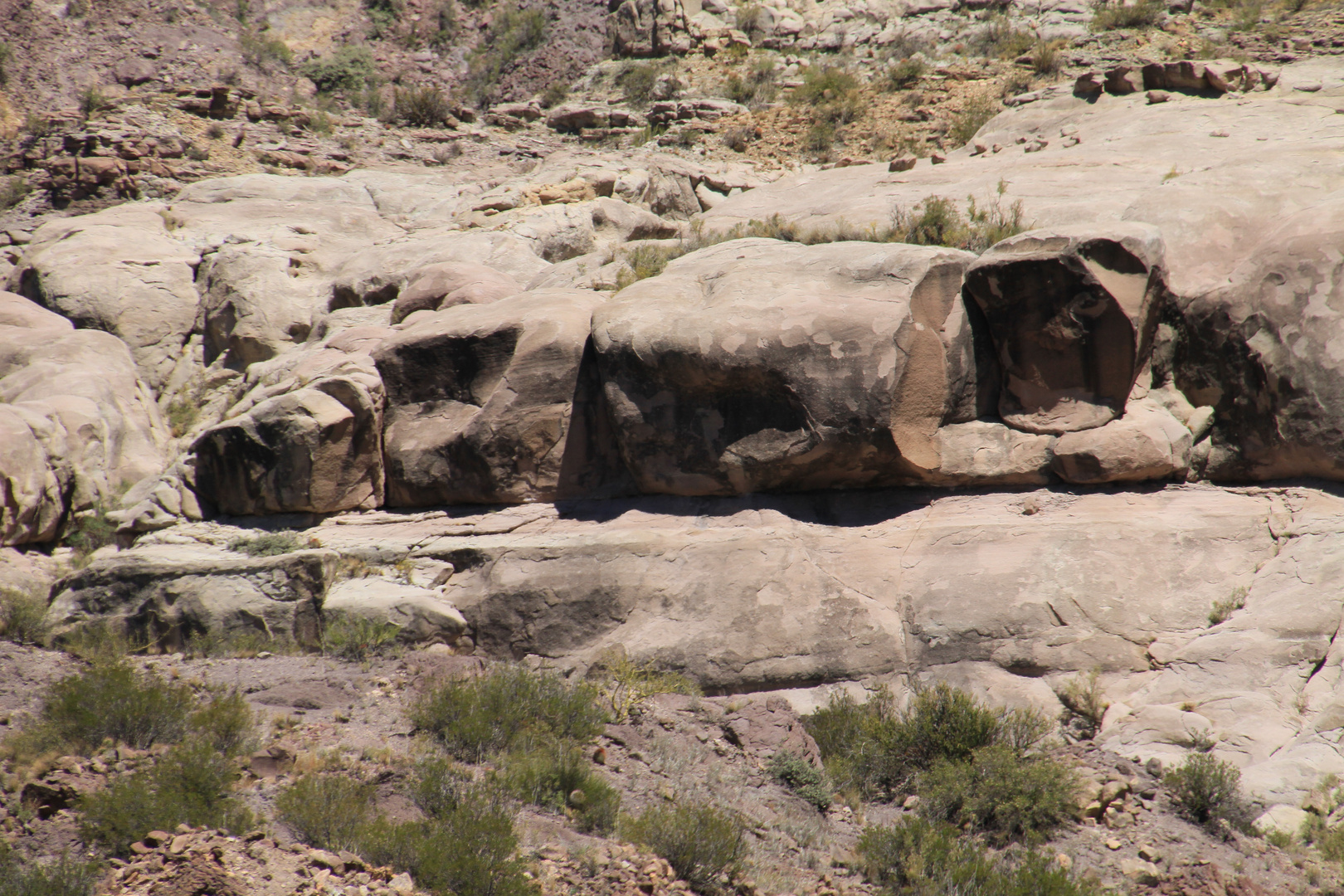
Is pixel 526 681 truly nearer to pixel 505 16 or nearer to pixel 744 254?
pixel 744 254

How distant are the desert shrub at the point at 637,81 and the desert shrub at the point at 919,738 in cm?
1601

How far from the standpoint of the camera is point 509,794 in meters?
4.80

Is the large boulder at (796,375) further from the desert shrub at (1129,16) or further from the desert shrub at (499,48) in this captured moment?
the desert shrub at (499,48)

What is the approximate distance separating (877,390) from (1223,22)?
568 inches

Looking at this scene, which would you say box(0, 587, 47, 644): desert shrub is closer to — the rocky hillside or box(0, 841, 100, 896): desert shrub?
the rocky hillside

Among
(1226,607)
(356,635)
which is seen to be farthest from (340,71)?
(1226,607)

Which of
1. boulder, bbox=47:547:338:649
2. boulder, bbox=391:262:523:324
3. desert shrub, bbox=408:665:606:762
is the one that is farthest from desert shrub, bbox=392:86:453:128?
desert shrub, bbox=408:665:606:762

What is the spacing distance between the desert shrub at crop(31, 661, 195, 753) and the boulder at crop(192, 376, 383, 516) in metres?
3.29

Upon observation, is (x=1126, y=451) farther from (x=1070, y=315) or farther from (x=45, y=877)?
(x=45, y=877)

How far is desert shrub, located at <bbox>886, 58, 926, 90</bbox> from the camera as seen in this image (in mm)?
17859

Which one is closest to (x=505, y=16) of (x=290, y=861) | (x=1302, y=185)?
(x=1302, y=185)

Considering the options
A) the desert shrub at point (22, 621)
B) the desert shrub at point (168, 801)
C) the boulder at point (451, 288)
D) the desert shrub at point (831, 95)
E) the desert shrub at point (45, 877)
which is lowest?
the desert shrub at point (22, 621)

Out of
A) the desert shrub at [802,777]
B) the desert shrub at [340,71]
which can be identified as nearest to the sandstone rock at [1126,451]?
the desert shrub at [802,777]

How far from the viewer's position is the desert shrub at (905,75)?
1786cm
